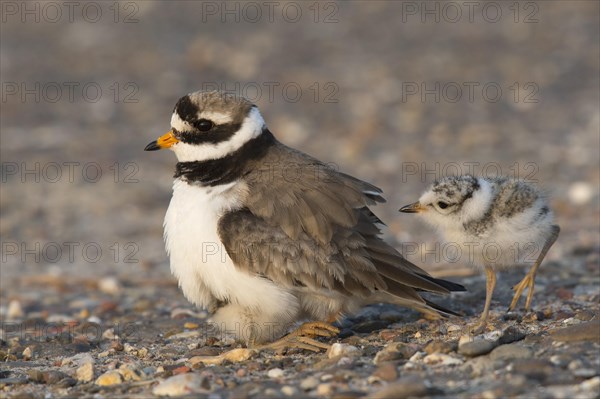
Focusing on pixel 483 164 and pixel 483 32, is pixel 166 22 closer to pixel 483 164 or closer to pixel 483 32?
pixel 483 32

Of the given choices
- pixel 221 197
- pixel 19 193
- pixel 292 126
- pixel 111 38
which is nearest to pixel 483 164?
pixel 292 126

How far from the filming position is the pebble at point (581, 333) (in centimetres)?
494

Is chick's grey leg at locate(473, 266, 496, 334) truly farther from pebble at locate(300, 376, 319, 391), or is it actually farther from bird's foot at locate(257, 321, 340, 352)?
pebble at locate(300, 376, 319, 391)

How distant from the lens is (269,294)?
18.2 ft

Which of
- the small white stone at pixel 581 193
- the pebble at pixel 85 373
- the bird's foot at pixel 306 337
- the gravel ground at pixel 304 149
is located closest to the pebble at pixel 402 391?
the gravel ground at pixel 304 149

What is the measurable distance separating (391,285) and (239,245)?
997 mm

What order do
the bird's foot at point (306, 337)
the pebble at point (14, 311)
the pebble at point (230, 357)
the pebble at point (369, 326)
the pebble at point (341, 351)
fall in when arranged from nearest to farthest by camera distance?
the pebble at point (341, 351) → the pebble at point (230, 357) → the bird's foot at point (306, 337) → the pebble at point (369, 326) → the pebble at point (14, 311)

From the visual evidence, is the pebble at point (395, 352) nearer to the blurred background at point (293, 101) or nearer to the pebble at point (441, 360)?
the pebble at point (441, 360)

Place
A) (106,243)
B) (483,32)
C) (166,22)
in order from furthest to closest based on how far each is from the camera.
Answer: (166,22), (483,32), (106,243)

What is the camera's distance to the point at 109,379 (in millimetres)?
5047

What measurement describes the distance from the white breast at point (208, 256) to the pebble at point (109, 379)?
87 centimetres

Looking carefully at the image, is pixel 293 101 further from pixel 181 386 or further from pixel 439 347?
pixel 181 386

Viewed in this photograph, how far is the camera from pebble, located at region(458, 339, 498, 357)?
485cm

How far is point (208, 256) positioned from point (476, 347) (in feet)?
5.63
